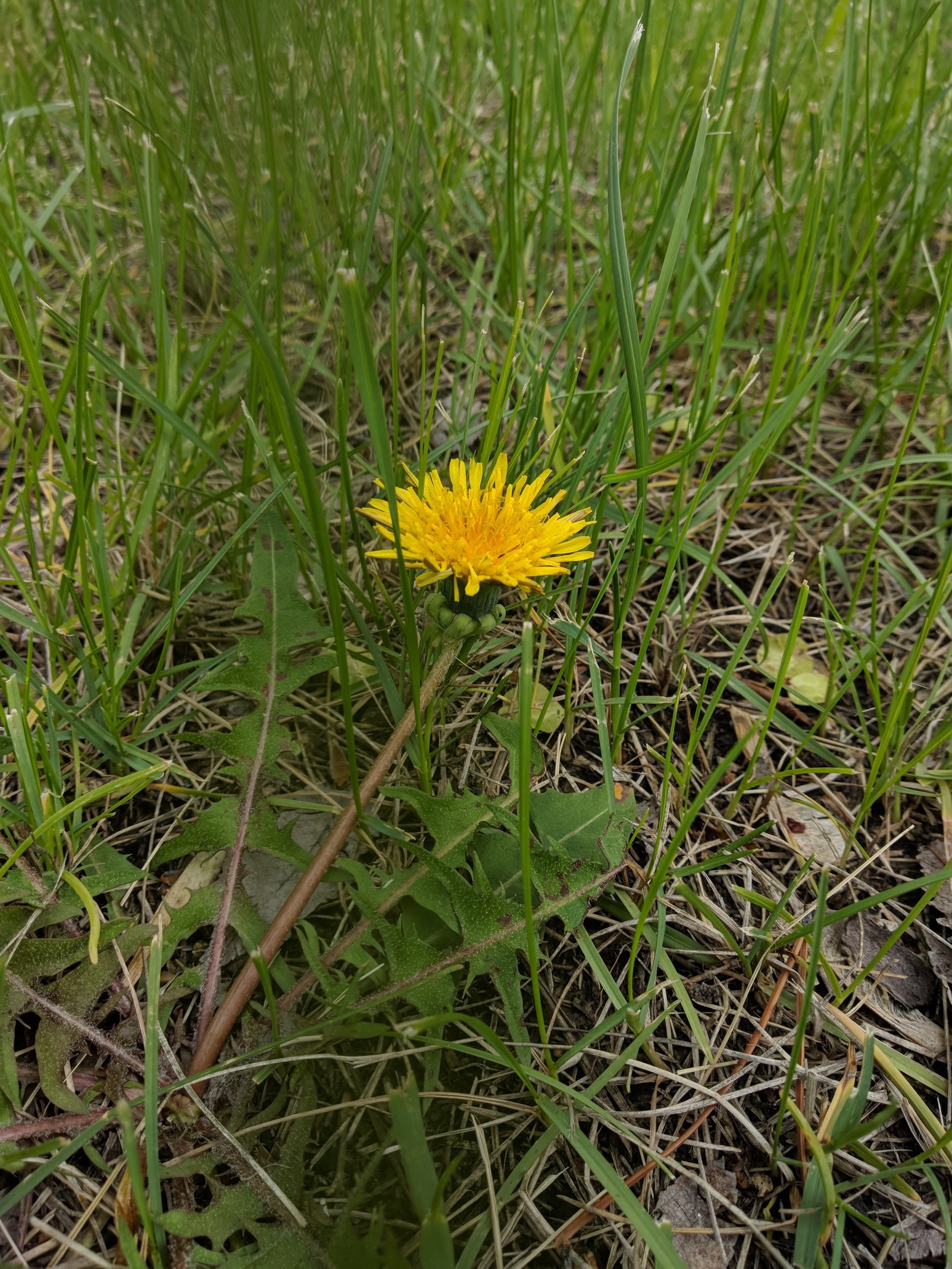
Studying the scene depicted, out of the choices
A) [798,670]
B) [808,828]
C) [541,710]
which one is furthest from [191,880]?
[798,670]

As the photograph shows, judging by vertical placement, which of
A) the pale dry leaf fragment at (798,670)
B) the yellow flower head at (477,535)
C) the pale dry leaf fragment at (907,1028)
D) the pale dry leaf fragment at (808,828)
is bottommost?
the pale dry leaf fragment at (907,1028)

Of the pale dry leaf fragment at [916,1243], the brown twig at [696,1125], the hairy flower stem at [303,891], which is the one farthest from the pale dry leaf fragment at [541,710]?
the pale dry leaf fragment at [916,1243]

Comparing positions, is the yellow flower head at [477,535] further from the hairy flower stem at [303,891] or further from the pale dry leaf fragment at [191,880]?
the pale dry leaf fragment at [191,880]

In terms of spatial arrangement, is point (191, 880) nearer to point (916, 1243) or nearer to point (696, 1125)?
point (696, 1125)

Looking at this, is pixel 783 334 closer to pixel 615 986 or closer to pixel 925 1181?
pixel 615 986

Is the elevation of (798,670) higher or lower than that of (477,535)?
lower
